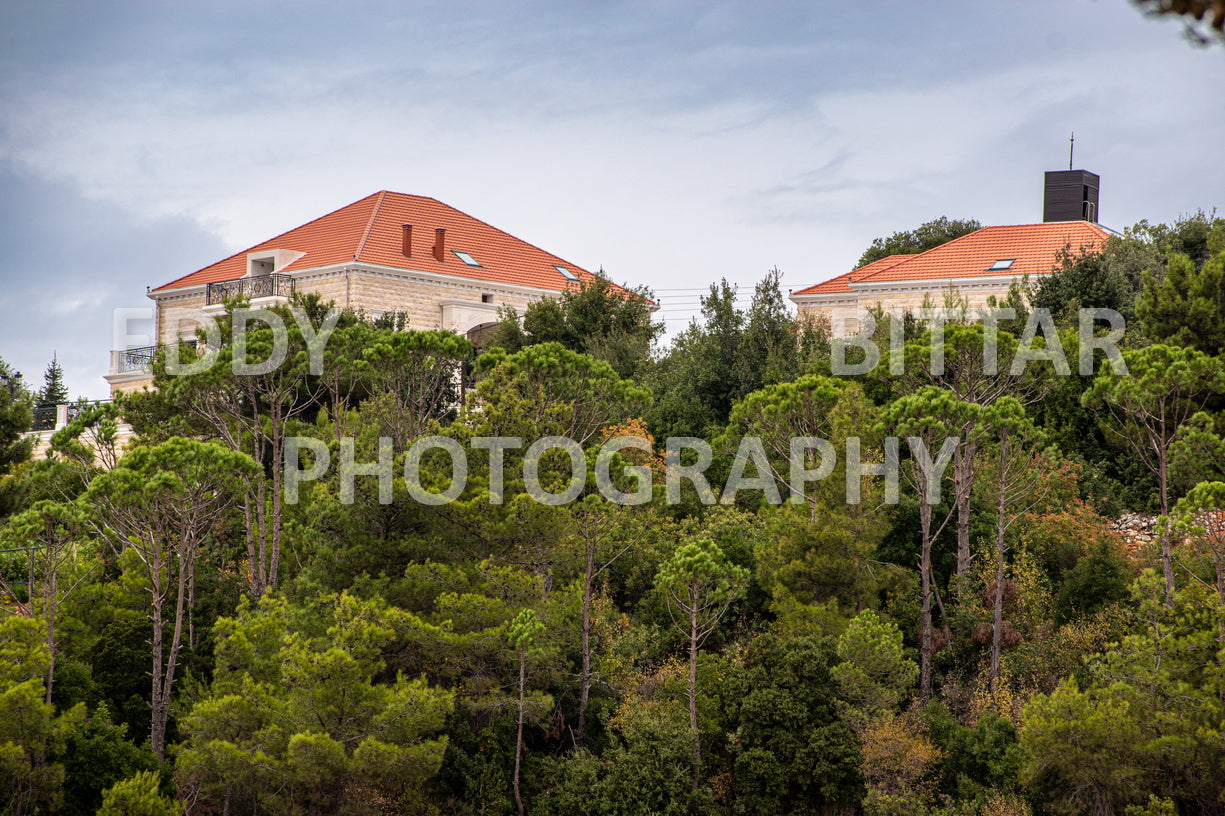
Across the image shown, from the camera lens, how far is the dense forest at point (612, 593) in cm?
2128

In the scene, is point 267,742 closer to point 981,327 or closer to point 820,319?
point 981,327

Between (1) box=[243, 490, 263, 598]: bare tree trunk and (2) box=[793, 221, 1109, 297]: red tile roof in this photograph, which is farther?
(2) box=[793, 221, 1109, 297]: red tile roof

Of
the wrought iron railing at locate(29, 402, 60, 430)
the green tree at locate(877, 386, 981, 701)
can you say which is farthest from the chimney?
the green tree at locate(877, 386, 981, 701)

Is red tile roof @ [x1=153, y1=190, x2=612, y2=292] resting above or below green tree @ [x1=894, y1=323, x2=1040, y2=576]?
above

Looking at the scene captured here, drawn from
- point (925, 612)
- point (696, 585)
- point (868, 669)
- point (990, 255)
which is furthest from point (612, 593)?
point (990, 255)

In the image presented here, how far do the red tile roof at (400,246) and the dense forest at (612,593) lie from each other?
15.0 metres

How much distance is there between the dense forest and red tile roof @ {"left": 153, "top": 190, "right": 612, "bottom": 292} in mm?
15005

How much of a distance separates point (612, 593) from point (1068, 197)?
103 ft

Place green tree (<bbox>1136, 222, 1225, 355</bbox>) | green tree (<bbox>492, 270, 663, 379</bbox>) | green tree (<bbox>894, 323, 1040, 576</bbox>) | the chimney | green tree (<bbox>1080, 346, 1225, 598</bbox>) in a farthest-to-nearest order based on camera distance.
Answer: the chimney → green tree (<bbox>492, 270, 663, 379</bbox>) → green tree (<bbox>1136, 222, 1225, 355</bbox>) → green tree (<bbox>894, 323, 1040, 576</bbox>) → green tree (<bbox>1080, 346, 1225, 598</bbox>)

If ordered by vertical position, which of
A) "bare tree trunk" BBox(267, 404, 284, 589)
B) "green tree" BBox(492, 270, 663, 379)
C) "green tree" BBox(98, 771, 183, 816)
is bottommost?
"green tree" BBox(98, 771, 183, 816)

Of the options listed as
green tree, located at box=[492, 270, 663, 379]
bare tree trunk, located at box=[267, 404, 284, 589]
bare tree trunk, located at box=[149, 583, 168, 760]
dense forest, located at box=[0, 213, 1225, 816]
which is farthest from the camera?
green tree, located at box=[492, 270, 663, 379]

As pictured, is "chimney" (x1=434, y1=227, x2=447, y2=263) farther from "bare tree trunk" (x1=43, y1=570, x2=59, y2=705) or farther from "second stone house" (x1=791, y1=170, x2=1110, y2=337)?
"bare tree trunk" (x1=43, y1=570, x2=59, y2=705)

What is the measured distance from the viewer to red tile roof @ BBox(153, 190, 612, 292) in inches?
1747

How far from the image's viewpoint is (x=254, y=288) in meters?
44.2
